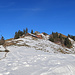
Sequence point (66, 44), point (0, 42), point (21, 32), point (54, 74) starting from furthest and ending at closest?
1. point (21, 32)
2. point (66, 44)
3. point (0, 42)
4. point (54, 74)

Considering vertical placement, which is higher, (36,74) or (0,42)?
(0,42)

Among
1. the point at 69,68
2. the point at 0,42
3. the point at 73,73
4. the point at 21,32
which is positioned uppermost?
the point at 21,32

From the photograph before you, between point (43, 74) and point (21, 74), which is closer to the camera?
point (43, 74)

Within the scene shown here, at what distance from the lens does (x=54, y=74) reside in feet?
12.0

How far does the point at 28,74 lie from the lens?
396cm

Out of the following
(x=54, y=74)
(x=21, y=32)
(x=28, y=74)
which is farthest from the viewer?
(x=21, y=32)

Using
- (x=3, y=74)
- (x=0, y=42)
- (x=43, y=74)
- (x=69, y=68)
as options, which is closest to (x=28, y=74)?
(x=43, y=74)

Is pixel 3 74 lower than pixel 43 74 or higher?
higher

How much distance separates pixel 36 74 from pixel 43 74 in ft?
1.07

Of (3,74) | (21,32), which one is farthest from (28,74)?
(21,32)

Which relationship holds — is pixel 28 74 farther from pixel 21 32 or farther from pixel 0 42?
pixel 21 32

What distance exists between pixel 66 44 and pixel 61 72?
157 feet

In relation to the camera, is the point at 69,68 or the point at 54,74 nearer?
the point at 54,74

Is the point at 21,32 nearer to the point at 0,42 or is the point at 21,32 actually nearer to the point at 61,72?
the point at 0,42
